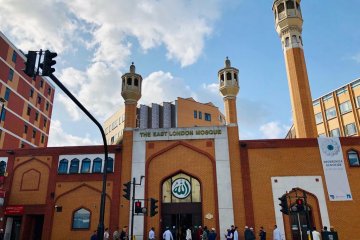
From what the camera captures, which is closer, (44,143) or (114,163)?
(114,163)

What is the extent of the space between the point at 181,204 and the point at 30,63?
1858 cm

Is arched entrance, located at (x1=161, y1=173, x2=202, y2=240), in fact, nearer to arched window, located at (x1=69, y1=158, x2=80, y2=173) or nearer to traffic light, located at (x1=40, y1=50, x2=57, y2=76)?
arched window, located at (x1=69, y1=158, x2=80, y2=173)

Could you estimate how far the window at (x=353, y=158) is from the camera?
2367cm

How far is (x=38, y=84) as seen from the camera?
155 feet

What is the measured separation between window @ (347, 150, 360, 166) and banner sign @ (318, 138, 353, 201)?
0.59 metres

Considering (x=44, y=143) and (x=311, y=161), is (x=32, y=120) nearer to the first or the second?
(x=44, y=143)

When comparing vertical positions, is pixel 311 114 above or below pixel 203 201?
above

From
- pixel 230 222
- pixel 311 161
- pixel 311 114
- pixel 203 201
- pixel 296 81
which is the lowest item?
pixel 230 222

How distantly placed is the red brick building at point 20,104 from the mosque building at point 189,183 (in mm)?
14073

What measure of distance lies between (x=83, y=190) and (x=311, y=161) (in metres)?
17.4

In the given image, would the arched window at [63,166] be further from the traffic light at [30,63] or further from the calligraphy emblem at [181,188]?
the traffic light at [30,63]

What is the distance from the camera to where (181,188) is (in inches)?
974

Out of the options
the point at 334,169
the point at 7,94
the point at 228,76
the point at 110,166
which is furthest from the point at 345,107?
the point at 7,94

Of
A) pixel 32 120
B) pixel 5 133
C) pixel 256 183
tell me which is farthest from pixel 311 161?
pixel 32 120
